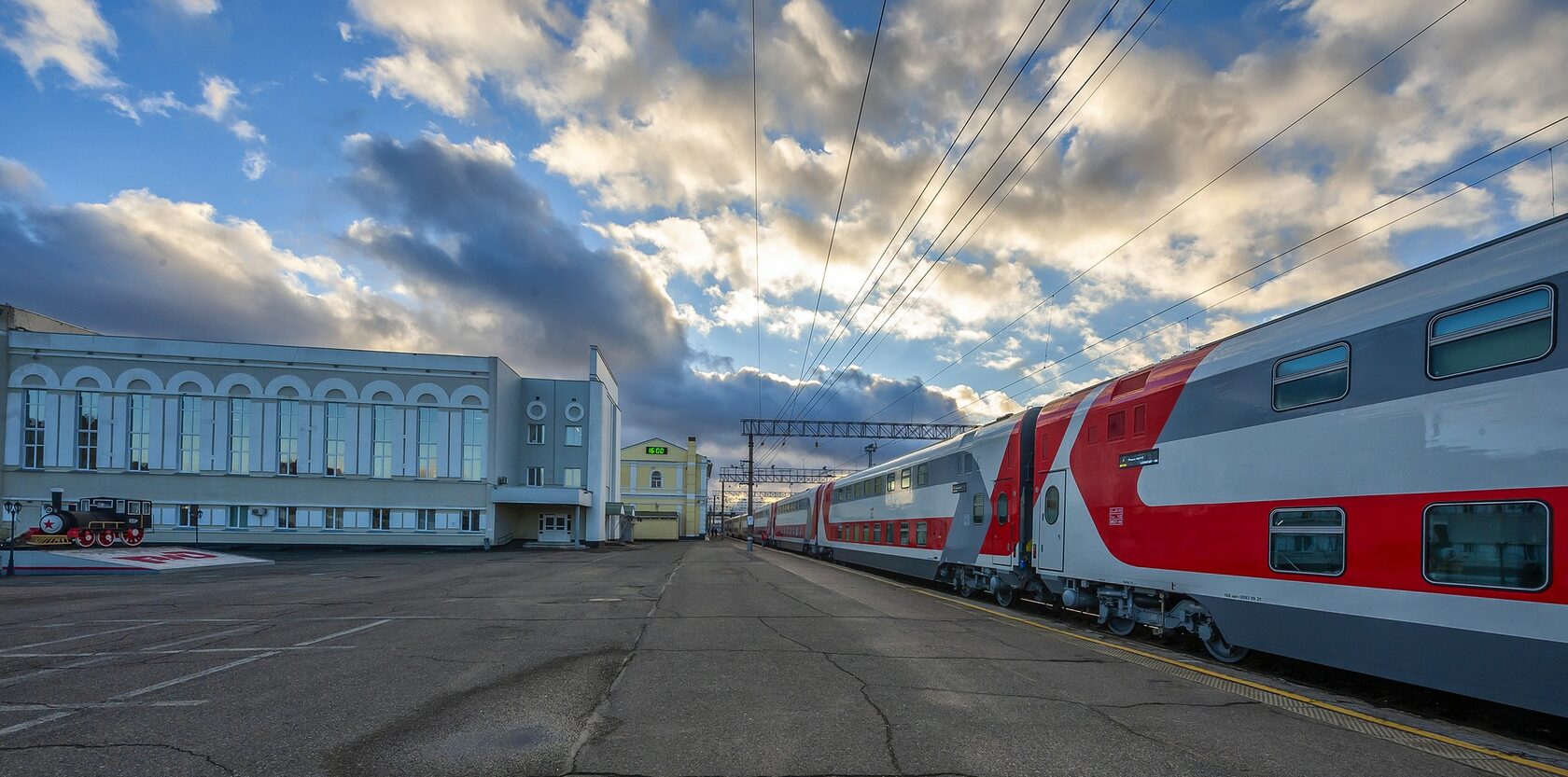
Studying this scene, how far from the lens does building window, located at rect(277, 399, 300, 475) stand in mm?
46219

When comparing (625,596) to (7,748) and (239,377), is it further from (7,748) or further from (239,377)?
(239,377)

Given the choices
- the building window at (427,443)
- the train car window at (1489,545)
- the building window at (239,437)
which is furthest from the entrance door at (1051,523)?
the building window at (239,437)

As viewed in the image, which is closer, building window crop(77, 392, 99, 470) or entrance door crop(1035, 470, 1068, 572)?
entrance door crop(1035, 470, 1068, 572)

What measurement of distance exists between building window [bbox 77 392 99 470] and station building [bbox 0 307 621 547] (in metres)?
0.06

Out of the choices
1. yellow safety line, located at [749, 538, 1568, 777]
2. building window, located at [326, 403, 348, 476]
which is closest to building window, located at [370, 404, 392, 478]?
building window, located at [326, 403, 348, 476]

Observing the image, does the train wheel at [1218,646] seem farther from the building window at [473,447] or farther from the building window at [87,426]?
the building window at [87,426]

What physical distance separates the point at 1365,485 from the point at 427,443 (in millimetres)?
49254

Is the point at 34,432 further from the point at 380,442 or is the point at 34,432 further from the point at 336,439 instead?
the point at 380,442

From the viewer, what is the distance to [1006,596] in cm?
1727

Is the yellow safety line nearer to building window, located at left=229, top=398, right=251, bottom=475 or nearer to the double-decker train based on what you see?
the double-decker train

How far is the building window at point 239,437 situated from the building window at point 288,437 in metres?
1.61

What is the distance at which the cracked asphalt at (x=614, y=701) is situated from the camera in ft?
18.0

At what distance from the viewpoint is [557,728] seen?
628 cm

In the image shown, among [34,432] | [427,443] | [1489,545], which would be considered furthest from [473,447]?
[1489,545]
